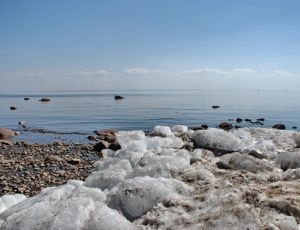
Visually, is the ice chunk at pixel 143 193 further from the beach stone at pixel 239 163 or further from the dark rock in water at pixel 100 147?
the dark rock in water at pixel 100 147

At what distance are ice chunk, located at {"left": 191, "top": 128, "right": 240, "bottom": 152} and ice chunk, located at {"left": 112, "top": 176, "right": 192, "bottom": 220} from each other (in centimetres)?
477

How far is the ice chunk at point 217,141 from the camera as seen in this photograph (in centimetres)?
1081

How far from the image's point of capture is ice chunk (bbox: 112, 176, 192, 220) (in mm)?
5828

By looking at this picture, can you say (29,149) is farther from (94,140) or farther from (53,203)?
(53,203)

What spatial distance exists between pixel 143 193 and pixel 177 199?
22.7 inches

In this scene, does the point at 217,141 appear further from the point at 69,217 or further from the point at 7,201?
the point at 69,217

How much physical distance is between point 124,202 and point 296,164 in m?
4.06

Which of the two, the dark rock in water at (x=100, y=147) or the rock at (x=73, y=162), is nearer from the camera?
the rock at (x=73, y=162)

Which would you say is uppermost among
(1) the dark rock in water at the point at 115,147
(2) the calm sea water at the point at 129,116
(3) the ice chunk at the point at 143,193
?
(3) the ice chunk at the point at 143,193

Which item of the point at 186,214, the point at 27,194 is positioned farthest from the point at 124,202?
the point at 27,194

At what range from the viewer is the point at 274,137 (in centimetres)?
1266

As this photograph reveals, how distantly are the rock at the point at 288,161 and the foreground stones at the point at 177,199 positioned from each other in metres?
0.02

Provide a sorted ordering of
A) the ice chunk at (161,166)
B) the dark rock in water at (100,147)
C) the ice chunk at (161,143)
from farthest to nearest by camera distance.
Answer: the dark rock in water at (100,147), the ice chunk at (161,143), the ice chunk at (161,166)

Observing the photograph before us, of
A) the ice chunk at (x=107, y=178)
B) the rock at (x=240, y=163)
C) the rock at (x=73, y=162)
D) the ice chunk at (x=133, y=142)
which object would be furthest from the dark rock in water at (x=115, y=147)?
the rock at (x=240, y=163)
